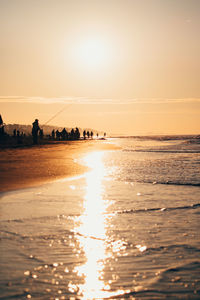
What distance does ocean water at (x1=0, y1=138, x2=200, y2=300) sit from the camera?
4.18m

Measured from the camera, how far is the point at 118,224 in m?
7.02

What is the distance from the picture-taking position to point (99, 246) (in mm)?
5656

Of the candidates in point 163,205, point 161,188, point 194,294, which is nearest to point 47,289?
point 194,294

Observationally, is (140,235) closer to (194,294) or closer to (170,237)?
(170,237)

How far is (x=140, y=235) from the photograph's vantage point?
6258mm

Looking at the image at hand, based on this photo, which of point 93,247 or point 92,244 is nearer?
point 93,247

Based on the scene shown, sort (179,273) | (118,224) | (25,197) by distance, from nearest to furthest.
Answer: (179,273), (118,224), (25,197)

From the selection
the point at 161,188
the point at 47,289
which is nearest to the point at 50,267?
the point at 47,289

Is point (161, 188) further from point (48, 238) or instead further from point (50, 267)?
point (50, 267)

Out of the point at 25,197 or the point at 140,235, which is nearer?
the point at 140,235

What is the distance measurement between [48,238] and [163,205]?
403cm

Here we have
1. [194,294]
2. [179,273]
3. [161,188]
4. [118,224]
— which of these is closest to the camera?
[194,294]

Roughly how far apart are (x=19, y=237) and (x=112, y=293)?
257cm

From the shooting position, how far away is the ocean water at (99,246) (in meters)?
4.18
